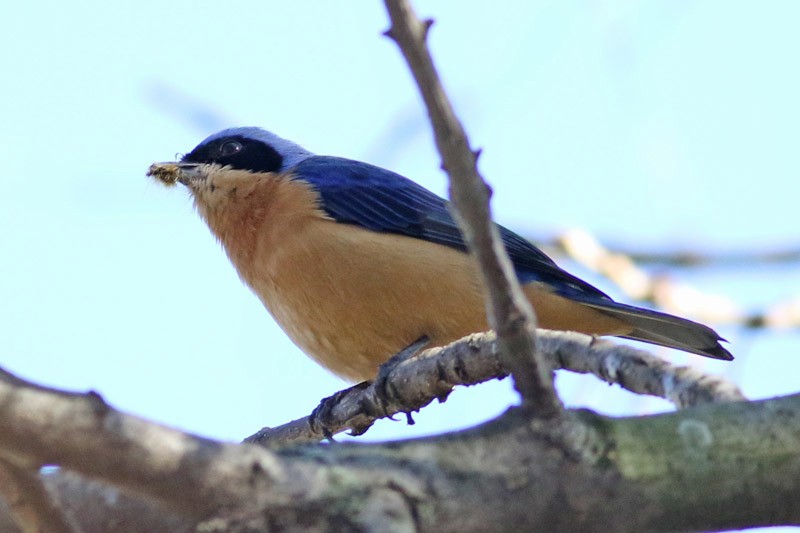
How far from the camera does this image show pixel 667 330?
7.09 metres

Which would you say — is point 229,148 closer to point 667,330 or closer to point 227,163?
point 227,163

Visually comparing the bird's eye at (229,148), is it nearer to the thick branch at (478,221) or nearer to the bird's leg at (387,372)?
the bird's leg at (387,372)

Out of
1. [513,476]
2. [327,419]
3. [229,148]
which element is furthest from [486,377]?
[229,148]

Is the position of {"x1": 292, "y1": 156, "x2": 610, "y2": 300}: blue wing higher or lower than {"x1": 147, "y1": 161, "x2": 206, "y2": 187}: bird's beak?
lower

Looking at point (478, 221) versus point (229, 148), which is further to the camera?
point (229, 148)

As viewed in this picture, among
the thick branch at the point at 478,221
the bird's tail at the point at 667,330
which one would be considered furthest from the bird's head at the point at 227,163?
the thick branch at the point at 478,221

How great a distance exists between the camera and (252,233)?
25.7 feet

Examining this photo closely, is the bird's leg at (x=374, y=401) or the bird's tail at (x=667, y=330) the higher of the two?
the bird's tail at (x=667, y=330)

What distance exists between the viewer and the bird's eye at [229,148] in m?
9.02

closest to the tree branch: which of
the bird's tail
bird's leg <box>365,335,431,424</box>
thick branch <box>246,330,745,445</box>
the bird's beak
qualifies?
thick branch <box>246,330,745,445</box>

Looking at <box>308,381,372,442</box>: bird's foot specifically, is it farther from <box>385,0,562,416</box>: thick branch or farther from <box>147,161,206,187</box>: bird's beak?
<box>385,0,562,416</box>: thick branch

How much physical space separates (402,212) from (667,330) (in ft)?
7.14

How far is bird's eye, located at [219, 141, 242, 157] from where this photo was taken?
9.02m

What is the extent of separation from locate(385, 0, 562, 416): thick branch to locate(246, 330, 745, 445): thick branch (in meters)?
0.10
